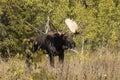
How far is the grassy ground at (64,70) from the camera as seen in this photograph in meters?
5.86

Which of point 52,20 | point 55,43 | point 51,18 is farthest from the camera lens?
point 51,18

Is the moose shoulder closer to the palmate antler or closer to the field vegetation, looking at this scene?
the palmate antler

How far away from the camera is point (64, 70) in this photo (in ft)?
24.2

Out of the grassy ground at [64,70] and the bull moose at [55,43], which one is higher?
the grassy ground at [64,70]

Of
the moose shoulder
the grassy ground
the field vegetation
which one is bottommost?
the field vegetation

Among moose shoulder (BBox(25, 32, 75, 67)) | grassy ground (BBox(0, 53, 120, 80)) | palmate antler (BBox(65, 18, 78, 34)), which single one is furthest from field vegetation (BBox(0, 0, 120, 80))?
grassy ground (BBox(0, 53, 120, 80))

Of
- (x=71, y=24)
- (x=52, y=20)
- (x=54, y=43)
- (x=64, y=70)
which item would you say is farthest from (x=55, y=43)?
(x=52, y=20)

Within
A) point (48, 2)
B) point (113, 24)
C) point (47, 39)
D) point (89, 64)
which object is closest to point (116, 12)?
point (113, 24)

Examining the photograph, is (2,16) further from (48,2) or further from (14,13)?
(48,2)

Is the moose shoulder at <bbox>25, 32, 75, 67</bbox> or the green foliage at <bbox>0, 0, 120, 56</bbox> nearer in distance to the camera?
the moose shoulder at <bbox>25, 32, 75, 67</bbox>

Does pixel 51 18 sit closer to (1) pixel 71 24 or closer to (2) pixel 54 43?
(2) pixel 54 43

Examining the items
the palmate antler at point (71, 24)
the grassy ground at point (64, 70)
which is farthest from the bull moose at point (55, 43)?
the grassy ground at point (64, 70)

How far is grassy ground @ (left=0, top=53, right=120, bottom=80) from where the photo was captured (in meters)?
5.86

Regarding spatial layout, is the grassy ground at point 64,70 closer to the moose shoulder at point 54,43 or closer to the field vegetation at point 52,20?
the moose shoulder at point 54,43
